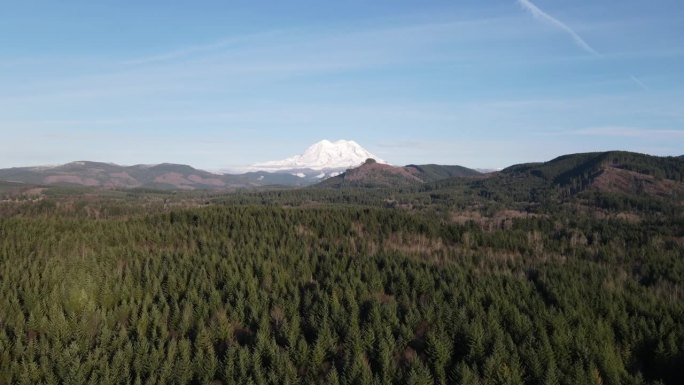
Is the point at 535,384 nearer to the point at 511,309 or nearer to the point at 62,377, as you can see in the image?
the point at 511,309

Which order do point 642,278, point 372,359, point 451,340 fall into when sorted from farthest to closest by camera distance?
1. point 642,278
2. point 451,340
3. point 372,359

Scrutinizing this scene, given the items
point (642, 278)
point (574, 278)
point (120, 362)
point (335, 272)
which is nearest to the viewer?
point (120, 362)

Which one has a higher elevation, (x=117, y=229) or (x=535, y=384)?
(x=117, y=229)

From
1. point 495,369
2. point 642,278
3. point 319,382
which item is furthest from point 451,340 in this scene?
point 642,278

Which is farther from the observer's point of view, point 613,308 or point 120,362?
point 613,308

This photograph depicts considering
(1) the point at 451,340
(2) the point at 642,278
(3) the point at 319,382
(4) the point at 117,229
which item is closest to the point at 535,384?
(1) the point at 451,340

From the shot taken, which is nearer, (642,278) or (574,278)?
(574,278)

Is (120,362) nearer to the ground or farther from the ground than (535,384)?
farther from the ground

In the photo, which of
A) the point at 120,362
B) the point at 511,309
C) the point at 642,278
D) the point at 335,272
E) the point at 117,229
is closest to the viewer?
the point at 120,362

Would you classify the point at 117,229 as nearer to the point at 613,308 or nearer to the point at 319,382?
the point at 319,382
